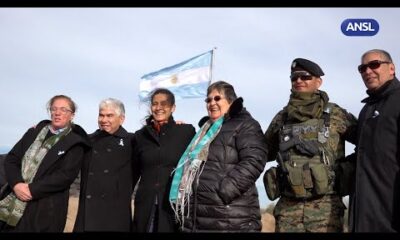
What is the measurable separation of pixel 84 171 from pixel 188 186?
1532 mm

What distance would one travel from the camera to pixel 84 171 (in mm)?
5902

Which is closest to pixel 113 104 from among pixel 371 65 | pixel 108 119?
pixel 108 119

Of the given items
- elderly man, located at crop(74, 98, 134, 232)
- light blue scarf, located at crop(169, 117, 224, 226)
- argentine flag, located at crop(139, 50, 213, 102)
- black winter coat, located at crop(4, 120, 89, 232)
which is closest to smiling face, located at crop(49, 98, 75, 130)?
black winter coat, located at crop(4, 120, 89, 232)

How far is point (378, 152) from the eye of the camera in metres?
4.47

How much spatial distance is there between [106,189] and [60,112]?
3.36ft

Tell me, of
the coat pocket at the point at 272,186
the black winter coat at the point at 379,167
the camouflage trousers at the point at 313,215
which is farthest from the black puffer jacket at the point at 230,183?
the black winter coat at the point at 379,167

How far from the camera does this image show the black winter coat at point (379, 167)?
436cm

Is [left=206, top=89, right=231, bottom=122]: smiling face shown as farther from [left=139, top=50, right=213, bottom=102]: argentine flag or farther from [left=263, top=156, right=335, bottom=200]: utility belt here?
[left=139, top=50, right=213, bottom=102]: argentine flag

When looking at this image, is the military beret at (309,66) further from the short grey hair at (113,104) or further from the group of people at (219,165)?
the short grey hair at (113,104)

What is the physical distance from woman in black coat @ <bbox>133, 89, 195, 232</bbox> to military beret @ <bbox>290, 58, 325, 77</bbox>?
4.59 ft

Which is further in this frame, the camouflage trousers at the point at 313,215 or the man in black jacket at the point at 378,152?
the camouflage trousers at the point at 313,215

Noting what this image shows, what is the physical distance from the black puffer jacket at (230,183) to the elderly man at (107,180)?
1128 millimetres

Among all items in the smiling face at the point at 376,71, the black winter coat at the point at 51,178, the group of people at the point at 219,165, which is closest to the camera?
the group of people at the point at 219,165
